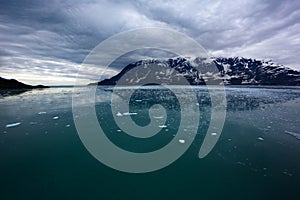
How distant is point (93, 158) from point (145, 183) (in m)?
2.12

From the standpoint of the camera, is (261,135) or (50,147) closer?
(50,147)

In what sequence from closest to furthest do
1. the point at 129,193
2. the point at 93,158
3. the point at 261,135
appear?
1. the point at 129,193
2. the point at 93,158
3. the point at 261,135

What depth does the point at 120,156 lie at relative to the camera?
5.61 m

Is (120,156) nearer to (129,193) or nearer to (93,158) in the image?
(93,158)

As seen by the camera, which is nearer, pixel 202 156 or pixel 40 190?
pixel 40 190

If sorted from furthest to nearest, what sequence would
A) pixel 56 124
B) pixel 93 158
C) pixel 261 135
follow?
1. pixel 56 124
2. pixel 261 135
3. pixel 93 158

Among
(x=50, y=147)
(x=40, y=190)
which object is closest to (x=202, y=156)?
(x=40, y=190)

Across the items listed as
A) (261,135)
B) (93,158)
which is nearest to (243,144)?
(261,135)

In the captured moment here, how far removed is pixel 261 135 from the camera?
738 centimetres

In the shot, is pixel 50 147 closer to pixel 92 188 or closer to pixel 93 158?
pixel 93 158

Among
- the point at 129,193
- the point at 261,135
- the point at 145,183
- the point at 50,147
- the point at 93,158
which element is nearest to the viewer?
the point at 129,193

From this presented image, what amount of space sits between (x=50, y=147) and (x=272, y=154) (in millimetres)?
7560

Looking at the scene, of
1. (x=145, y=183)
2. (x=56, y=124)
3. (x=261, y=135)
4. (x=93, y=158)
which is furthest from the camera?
(x=56, y=124)

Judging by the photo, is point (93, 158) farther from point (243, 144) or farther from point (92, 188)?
point (243, 144)
